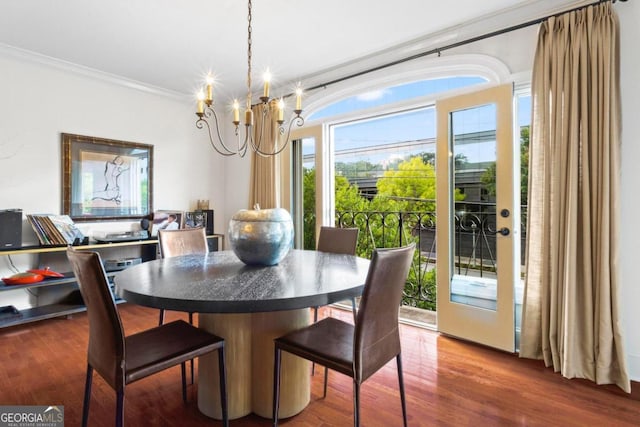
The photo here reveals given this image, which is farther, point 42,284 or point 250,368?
point 42,284

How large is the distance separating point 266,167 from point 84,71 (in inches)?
80.7

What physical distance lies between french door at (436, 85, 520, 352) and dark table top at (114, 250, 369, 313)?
3.93ft

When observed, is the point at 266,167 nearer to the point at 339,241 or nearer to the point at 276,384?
the point at 339,241

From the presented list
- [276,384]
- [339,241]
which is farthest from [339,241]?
[276,384]

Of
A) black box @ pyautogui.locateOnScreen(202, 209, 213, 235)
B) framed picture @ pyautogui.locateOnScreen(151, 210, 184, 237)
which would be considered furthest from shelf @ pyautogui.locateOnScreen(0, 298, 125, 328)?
black box @ pyautogui.locateOnScreen(202, 209, 213, 235)

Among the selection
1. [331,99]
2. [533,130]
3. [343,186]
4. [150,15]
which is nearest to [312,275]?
[533,130]

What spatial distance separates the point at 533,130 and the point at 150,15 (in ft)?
9.30

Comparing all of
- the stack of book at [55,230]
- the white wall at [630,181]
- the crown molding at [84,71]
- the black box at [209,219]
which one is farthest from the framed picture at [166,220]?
the white wall at [630,181]

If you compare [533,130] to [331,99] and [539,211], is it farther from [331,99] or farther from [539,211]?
[331,99]

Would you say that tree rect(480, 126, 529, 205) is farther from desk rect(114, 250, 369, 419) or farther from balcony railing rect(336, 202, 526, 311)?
desk rect(114, 250, 369, 419)

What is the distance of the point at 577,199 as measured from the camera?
2180mm

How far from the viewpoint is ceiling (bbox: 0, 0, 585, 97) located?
96.4 inches

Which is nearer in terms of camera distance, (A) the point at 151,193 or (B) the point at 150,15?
(B) the point at 150,15

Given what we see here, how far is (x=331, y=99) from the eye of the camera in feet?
12.2
